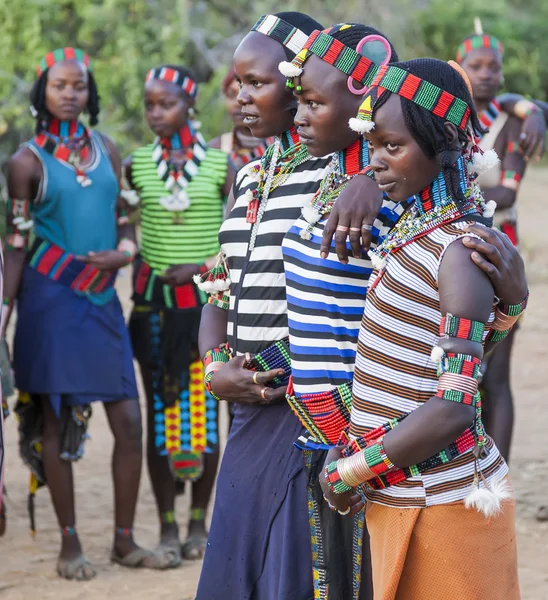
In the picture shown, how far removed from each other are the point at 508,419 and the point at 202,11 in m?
9.52

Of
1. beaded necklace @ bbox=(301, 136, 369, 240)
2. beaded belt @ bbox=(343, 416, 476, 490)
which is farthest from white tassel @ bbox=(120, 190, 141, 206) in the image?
beaded belt @ bbox=(343, 416, 476, 490)

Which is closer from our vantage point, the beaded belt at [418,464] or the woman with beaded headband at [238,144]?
the beaded belt at [418,464]

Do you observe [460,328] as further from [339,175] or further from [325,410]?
[339,175]

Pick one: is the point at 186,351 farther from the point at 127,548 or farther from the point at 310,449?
the point at 310,449

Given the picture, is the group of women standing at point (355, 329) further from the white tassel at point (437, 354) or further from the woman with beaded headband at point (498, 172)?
the woman with beaded headband at point (498, 172)

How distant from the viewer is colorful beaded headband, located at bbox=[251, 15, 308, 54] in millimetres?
2959

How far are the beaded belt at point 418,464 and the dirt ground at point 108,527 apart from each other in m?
2.35

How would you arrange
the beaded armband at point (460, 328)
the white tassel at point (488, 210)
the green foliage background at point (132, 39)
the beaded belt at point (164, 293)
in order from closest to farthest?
the beaded armband at point (460, 328), the white tassel at point (488, 210), the beaded belt at point (164, 293), the green foliage background at point (132, 39)

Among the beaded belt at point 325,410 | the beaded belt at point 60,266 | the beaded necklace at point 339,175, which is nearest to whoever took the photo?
the beaded belt at point 325,410

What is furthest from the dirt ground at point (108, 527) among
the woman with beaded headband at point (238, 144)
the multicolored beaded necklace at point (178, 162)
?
the woman with beaded headband at point (238, 144)

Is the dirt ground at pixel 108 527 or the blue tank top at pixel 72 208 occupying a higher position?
the blue tank top at pixel 72 208

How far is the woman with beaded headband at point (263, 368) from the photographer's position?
2.95 m

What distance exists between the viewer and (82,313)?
16.0 feet

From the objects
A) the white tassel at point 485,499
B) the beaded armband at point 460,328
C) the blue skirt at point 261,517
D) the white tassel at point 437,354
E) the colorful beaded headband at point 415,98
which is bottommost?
the blue skirt at point 261,517
